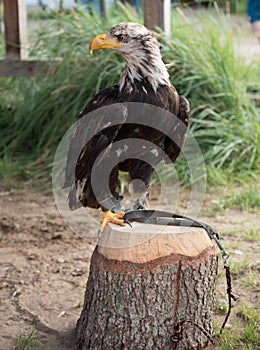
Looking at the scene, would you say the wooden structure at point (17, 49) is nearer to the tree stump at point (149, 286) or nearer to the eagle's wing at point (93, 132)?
the eagle's wing at point (93, 132)

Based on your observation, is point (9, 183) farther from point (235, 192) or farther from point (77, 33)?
point (235, 192)

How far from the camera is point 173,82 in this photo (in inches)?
239

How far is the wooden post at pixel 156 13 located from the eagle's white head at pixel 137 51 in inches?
99.4

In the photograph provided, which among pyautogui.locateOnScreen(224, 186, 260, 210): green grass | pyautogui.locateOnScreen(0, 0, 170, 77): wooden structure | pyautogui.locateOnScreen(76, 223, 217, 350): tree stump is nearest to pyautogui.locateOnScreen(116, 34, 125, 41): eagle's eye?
pyautogui.locateOnScreen(76, 223, 217, 350): tree stump

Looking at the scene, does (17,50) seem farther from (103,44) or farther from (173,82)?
(103,44)

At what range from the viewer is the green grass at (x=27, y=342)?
10.2 feet

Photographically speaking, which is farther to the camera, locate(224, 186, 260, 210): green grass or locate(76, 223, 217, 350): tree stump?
locate(224, 186, 260, 210): green grass

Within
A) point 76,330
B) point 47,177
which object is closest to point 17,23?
point 47,177

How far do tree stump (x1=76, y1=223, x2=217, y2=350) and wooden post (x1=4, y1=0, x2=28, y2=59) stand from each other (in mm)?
3992

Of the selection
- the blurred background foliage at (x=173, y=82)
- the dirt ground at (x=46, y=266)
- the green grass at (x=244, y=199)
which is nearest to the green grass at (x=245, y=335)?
the dirt ground at (x=46, y=266)

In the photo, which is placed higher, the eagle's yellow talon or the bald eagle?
the bald eagle

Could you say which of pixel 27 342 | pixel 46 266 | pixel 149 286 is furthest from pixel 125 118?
pixel 46 266

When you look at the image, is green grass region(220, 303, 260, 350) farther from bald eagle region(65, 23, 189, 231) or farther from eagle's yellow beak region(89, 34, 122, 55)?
eagle's yellow beak region(89, 34, 122, 55)

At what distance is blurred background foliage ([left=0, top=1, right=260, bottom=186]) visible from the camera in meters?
6.03
